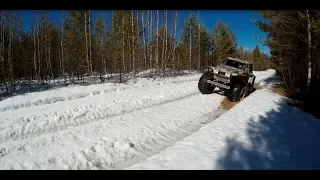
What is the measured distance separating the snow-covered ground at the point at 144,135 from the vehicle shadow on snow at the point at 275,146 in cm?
2

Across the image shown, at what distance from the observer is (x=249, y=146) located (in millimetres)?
5750

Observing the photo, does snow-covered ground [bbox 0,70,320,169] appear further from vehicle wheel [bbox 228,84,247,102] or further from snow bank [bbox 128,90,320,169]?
vehicle wheel [bbox 228,84,247,102]

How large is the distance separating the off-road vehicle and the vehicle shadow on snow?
12.2 ft

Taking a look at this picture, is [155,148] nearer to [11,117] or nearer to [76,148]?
[76,148]

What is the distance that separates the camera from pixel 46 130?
714cm

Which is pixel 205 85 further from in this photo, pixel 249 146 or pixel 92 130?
pixel 92 130

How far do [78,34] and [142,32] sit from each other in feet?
26.9

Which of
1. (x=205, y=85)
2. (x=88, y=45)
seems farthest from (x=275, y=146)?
(x=88, y=45)

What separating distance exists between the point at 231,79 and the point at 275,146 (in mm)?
6783

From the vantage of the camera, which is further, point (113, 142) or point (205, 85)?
point (205, 85)

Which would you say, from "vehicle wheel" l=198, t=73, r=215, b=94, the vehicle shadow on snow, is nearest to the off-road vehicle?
"vehicle wheel" l=198, t=73, r=215, b=94

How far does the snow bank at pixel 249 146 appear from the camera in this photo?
473 cm

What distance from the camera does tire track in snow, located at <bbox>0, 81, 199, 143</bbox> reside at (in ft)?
22.3

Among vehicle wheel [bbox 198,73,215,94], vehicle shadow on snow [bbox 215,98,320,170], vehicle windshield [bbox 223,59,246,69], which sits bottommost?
vehicle shadow on snow [bbox 215,98,320,170]
